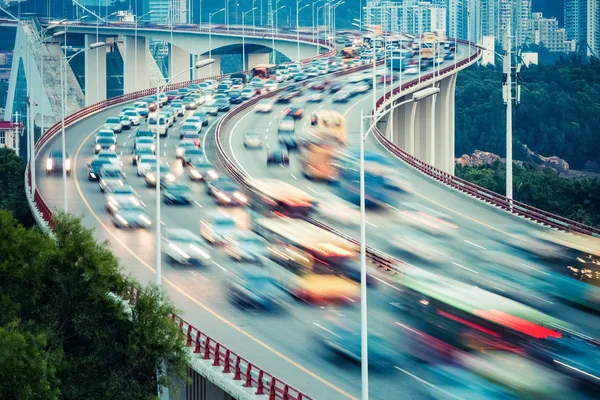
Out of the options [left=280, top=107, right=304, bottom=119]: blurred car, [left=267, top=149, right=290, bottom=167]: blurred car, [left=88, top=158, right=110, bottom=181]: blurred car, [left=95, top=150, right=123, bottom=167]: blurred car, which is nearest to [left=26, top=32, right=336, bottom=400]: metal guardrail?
[left=88, top=158, right=110, bottom=181]: blurred car

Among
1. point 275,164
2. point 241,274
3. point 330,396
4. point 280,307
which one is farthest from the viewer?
point 275,164

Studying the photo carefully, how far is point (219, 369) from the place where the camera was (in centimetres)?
3775

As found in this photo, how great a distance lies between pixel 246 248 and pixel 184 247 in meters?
2.69

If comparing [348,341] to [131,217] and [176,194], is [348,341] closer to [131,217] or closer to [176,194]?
[131,217]

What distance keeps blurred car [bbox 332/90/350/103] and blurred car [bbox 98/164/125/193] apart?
1321 inches

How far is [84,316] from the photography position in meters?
40.9

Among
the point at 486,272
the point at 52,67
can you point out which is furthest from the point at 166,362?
the point at 52,67

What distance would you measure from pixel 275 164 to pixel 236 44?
105054 mm

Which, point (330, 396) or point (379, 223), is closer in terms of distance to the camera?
point (330, 396)

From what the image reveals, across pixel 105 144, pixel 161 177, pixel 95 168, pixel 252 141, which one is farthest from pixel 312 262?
pixel 105 144

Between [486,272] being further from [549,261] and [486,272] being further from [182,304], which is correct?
[182,304]

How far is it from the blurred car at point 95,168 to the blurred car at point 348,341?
113 feet

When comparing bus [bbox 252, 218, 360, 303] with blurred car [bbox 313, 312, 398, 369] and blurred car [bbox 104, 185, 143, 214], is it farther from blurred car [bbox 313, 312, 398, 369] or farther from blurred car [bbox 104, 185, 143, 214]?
blurred car [bbox 104, 185, 143, 214]

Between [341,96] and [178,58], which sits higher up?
[341,96]
